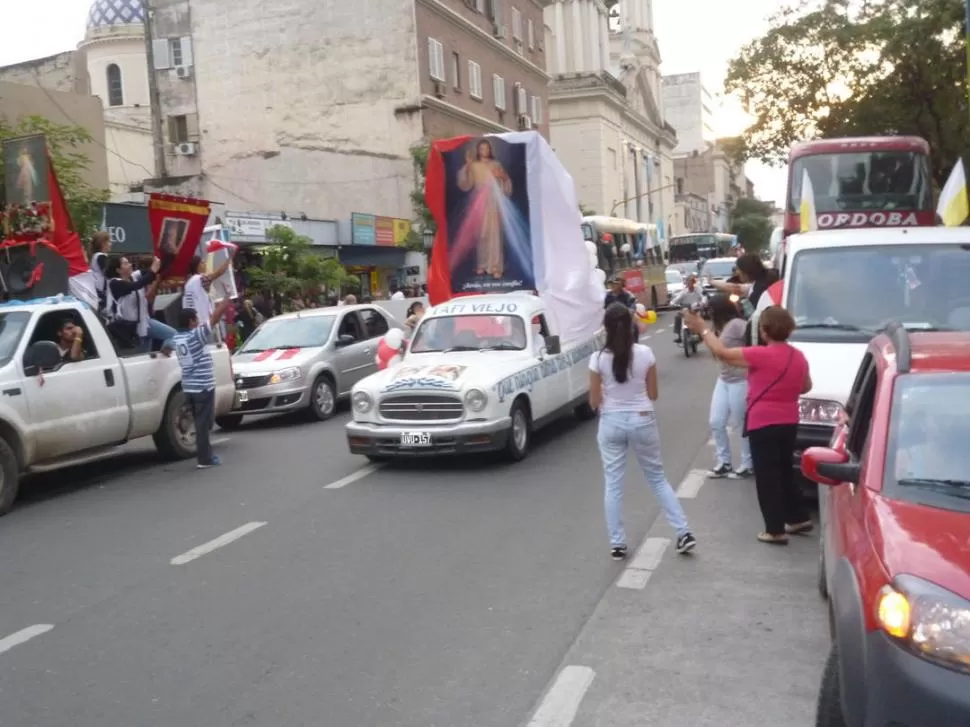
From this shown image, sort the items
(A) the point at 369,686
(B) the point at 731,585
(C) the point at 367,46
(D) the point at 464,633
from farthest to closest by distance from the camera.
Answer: (C) the point at 367,46
(B) the point at 731,585
(D) the point at 464,633
(A) the point at 369,686

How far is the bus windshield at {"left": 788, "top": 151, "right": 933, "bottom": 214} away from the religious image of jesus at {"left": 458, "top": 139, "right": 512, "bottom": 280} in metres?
7.22

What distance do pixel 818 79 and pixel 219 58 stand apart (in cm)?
2079

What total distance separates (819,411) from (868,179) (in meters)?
14.0

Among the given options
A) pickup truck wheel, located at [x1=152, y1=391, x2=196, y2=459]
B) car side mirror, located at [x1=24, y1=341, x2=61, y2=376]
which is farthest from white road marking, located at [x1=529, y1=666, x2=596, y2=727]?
pickup truck wheel, located at [x1=152, y1=391, x2=196, y2=459]

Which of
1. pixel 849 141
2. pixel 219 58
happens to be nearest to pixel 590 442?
pixel 849 141

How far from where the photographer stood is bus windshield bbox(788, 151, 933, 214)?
20984 millimetres

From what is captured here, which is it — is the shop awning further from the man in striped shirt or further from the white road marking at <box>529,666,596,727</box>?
the white road marking at <box>529,666,596,727</box>

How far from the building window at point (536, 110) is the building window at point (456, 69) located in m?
9.90

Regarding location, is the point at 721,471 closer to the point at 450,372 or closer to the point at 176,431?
the point at 450,372

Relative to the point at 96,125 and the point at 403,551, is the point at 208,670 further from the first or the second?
the point at 96,125

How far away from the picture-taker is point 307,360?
1667 centimetres

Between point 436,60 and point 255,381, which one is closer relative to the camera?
point 255,381

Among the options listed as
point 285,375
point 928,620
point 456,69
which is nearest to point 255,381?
point 285,375

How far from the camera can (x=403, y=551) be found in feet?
27.7
